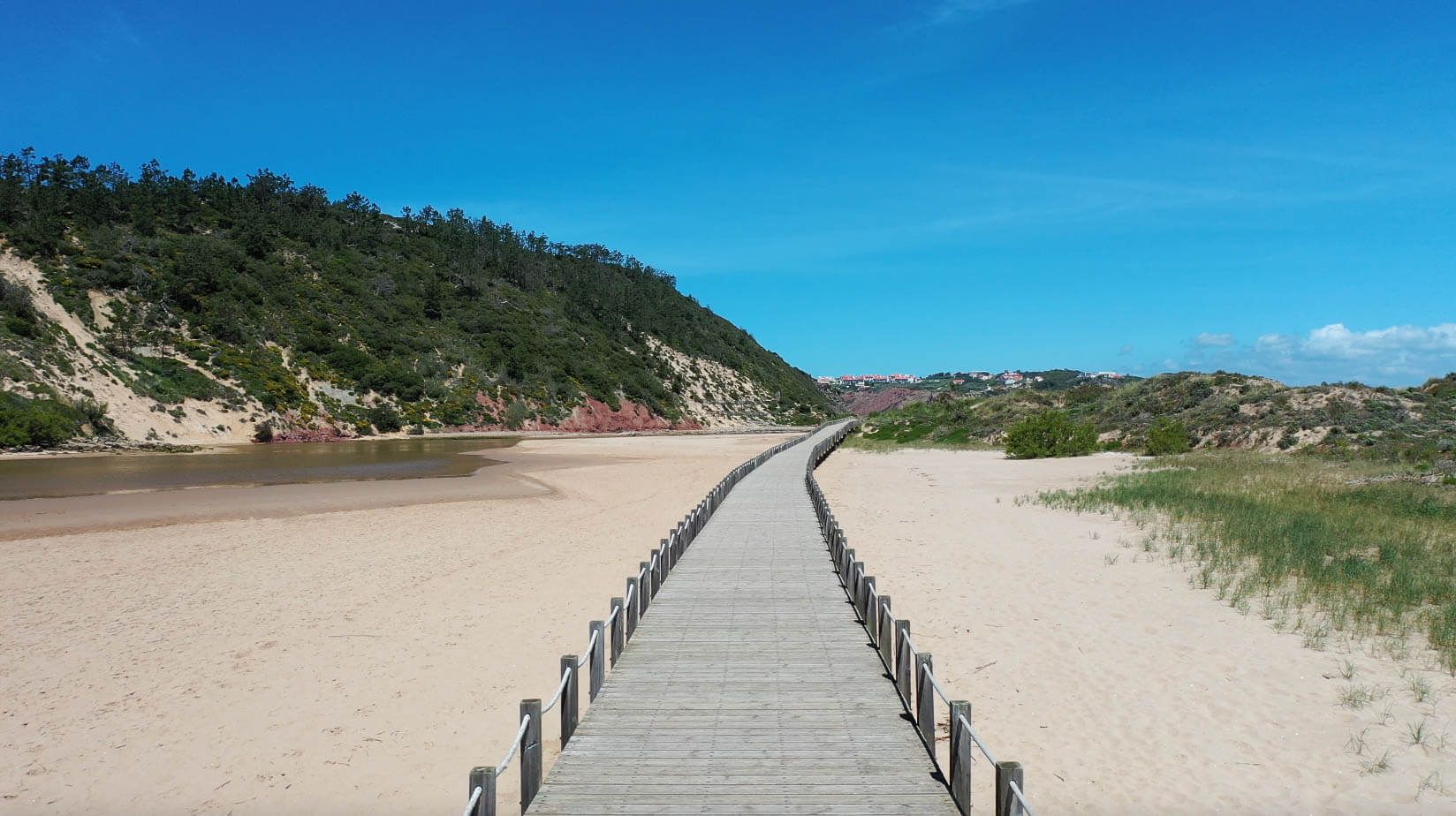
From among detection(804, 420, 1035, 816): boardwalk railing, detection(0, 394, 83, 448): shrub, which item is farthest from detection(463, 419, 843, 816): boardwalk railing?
detection(0, 394, 83, 448): shrub

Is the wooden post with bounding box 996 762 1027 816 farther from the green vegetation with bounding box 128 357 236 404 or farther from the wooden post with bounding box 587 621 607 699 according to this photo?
the green vegetation with bounding box 128 357 236 404

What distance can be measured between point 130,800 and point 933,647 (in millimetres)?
7900

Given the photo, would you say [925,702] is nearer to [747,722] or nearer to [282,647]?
[747,722]

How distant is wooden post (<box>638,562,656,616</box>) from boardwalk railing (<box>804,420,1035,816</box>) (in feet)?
8.23

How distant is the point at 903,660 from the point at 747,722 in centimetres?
144

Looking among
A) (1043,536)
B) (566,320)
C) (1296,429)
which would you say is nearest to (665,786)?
(1043,536)

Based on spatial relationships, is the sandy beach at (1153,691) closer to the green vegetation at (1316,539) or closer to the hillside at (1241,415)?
the green vegetation at (1316,539)

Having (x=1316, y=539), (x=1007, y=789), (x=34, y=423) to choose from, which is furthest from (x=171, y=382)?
(x=1007, y=789)

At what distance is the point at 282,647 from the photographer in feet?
32.3

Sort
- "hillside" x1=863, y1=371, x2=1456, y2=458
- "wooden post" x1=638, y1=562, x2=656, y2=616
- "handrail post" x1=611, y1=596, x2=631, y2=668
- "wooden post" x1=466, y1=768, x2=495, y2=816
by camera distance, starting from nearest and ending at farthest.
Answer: "wooden post" x1=466, y1=768, x2=495, y2=816
"handrail post" x1=611, y1=596, x2=631, y2=668
"wooden post" x1=638, y1=562, x2=656, y2=616
"hillside" x1=863, y1=371, x2=1456, y2=458

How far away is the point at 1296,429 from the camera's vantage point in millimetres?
35031

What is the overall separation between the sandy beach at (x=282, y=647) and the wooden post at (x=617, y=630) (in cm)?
90

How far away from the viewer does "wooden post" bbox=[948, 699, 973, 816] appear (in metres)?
4.93

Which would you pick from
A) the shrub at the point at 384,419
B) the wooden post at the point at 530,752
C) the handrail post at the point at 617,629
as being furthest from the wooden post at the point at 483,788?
the shrub at the point at 384,419
